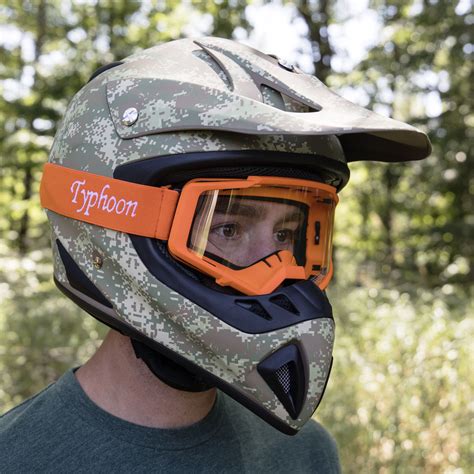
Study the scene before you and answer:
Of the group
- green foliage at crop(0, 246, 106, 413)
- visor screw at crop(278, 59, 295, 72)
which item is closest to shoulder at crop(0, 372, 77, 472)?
visor screw at crop(278, 59, 295, 72)

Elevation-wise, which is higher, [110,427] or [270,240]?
[270,240]

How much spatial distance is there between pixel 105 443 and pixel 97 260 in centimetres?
53

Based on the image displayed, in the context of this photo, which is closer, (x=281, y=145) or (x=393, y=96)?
(x=281, y=145)

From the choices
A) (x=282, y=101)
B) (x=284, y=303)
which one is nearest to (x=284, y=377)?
(x=284, y=303)

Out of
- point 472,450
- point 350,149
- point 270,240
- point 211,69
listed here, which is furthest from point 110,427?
point 472,450

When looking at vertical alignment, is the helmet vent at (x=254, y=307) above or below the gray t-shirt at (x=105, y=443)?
above

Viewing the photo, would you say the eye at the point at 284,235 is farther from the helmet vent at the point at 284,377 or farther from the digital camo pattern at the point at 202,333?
the helmet vent at the point at 284,377

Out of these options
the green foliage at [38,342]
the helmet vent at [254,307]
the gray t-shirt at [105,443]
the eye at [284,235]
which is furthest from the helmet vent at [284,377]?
the green foliage at [38,342]

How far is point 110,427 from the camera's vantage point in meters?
1.80

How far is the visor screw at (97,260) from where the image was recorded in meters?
1.98

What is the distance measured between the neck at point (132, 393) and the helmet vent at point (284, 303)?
38 centimetres

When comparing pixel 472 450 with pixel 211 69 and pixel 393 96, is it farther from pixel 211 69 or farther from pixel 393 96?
pixel 393 96

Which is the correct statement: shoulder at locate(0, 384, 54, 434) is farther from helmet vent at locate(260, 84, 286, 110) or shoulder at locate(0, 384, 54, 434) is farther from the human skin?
helmet vent at locate(260, 84, 286, 110)

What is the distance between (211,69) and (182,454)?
1.14 metres
